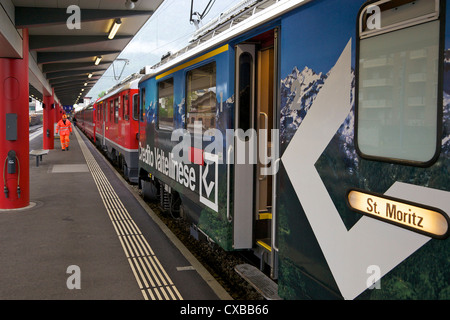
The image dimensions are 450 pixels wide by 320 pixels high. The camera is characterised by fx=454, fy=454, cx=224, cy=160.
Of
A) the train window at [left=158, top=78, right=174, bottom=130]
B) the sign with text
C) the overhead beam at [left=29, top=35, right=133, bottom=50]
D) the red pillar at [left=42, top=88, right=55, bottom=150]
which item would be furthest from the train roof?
the red pillar at [left=42, top=88, right=55, bottom=150]

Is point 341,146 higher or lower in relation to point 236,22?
lower

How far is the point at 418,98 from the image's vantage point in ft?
7.24

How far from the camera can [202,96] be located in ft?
17.4

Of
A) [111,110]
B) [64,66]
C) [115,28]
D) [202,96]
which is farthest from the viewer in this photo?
[64,66]

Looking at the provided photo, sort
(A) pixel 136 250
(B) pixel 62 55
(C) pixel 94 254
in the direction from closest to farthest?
(C) pixel 94 254
(A) pixel 136 250
(B) pixel 62 55

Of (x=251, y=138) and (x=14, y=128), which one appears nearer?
(x=251, y=138)

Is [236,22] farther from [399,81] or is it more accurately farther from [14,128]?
[14,128]

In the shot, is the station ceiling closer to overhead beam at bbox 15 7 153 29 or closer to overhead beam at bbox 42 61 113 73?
overhead beam at bbox 15 7 153 29

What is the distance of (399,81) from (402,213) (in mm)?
671

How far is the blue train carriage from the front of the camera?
2164mm
